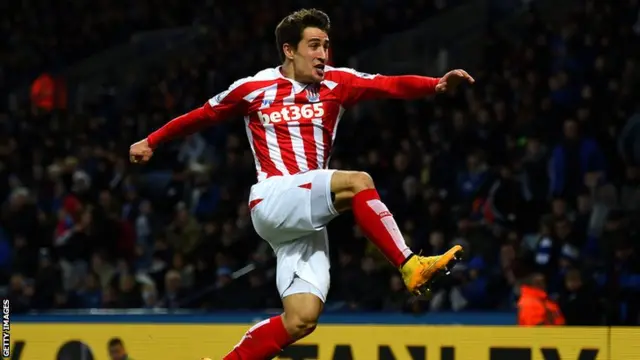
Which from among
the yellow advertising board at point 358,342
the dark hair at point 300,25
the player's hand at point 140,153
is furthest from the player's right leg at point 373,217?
the yellow advertising board at point 358,342

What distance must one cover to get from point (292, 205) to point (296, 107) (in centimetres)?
56

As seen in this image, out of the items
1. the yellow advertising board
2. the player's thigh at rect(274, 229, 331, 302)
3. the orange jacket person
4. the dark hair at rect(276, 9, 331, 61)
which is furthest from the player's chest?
the orange jacket person

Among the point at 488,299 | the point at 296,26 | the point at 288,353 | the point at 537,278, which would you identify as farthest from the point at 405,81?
the point at 488,299

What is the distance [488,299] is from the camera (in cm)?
1082

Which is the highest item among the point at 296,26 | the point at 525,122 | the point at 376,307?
the point at 296,26

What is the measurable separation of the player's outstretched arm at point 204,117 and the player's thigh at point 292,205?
414 mm

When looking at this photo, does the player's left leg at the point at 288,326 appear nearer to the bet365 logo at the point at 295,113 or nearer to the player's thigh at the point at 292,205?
the player's thigh at the point at 292,205

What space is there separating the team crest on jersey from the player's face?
2.6 inches

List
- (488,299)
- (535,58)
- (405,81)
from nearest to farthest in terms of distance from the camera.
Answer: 1. (405,81)
2. (488,299)
3. (535,58)

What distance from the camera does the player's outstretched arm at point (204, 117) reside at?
6.50 m

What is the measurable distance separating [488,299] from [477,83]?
289cm

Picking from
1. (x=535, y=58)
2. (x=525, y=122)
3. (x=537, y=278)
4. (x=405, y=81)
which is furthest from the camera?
(x=535, y=58)

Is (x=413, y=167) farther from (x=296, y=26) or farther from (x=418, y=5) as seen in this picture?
(x=296, y=26)

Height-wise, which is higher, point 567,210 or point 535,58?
point 535,58
